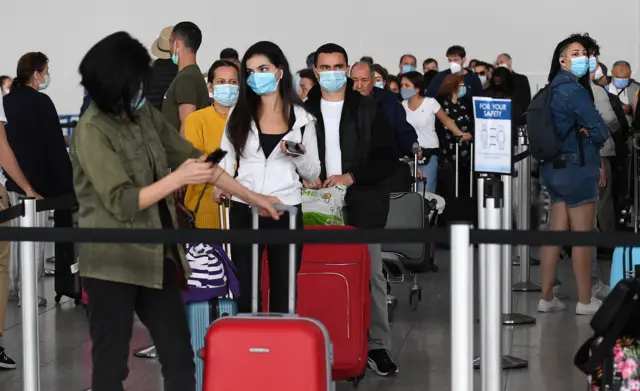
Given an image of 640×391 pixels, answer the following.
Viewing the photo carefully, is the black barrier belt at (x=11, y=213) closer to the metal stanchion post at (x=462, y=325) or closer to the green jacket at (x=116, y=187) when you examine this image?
the green jacket at (x=116, y=187)

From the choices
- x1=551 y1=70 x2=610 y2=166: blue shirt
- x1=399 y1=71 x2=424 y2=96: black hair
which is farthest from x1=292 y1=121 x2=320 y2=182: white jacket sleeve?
x1=399 y1=71 x2=424 y2=96: black hair

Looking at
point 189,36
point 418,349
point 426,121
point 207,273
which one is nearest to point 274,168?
point 207,273

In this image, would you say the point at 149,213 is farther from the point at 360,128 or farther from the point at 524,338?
the point at 524,338

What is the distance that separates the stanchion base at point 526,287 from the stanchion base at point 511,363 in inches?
91.0

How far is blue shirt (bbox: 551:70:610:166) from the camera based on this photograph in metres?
7.30

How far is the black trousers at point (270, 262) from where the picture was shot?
5066 millimetres

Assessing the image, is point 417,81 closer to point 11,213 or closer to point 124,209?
point 11,213

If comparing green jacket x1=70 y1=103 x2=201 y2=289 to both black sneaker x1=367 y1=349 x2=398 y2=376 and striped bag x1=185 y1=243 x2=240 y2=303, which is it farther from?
black sneaker x1=367 y1=349 x2=398 y2=376

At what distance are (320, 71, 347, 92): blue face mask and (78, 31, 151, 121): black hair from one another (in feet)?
7.10

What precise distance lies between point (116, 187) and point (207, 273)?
116 centimetres

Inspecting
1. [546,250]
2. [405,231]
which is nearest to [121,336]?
[405,231]

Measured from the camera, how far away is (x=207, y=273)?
5141mm

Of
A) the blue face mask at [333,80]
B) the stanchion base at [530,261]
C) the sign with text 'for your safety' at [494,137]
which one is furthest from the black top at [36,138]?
the stanchion base at [530,261]

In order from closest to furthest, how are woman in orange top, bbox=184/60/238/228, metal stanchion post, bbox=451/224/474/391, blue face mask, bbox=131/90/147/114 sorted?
metal stanchion post, bbox=451/224/474/391
blue face mask, bbox=131/90/147/114
woman in orange top, bbox=184/60/238/228
